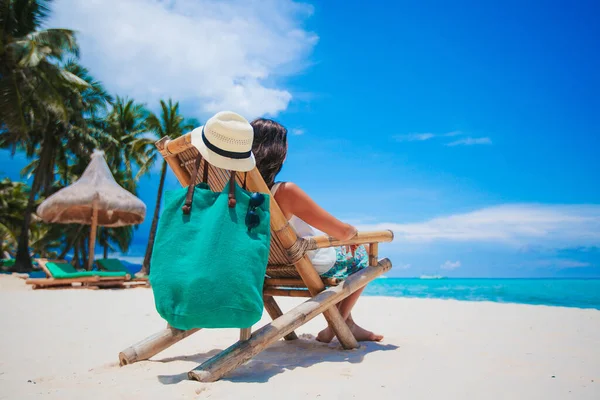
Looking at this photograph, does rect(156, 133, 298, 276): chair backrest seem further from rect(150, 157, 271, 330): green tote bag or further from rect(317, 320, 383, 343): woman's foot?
rect(317, 320, 383, 343): woman's foot

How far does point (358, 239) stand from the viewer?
9.23 ft

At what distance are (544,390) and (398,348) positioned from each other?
3.54 ft

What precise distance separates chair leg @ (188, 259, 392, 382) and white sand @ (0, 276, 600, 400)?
69 millimetres

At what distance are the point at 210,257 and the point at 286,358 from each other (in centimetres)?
131

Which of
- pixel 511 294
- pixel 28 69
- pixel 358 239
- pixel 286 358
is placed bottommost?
pixel 511 294

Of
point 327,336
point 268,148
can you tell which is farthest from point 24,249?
point 268,148

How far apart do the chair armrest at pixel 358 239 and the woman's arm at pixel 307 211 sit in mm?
46

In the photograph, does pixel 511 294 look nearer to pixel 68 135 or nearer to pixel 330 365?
pixel 330 365

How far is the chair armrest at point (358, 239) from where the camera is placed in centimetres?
259

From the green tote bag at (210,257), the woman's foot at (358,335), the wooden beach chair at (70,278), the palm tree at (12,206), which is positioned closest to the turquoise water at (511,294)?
the wooden beach chair at (70,278)

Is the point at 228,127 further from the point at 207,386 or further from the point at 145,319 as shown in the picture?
the point at 145,319

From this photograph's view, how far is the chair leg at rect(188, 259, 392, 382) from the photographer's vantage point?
6.92 ft

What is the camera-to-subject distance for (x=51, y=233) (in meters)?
26.6

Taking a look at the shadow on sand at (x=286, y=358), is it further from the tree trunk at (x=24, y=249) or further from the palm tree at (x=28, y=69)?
the tree trunk at (x=24, y=249)
